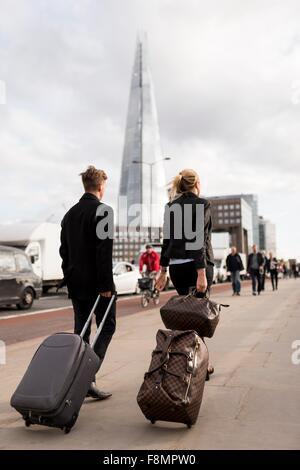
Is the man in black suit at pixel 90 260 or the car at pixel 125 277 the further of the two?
the car at pixel 125 277

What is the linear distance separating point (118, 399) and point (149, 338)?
3593mm

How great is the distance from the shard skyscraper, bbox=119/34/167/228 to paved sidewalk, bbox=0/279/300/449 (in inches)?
3946

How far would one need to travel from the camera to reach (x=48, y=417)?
328 cm

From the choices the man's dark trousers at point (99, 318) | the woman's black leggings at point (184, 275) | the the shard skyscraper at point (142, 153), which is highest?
the the shard skyscraper at point (142, 153)

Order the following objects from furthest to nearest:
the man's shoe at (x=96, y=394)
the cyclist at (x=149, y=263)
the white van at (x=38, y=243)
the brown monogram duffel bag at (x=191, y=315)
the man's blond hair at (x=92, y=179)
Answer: the white van at (x=38, y=243), the cyclist at (x=149, y=263), the man's blond hair at (x=92, y=179), the man's shoe at (x=96, y=394), the brown monogram duffel bag at (x=191, y=315)

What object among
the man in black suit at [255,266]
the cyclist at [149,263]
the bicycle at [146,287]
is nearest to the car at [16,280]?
the bicycle at [146,287]

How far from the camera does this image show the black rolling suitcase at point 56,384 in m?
3.27

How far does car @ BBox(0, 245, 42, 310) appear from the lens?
44.9 feet

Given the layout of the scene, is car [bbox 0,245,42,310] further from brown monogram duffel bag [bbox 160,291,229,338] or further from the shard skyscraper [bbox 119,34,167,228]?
the shard skyscraper [bbox 119,34,167,228]

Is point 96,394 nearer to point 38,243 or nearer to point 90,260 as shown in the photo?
point 90,260

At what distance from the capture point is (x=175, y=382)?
3.39 meters

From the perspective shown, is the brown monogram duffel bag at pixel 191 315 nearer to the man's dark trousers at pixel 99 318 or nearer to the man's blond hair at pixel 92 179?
the man's dark trousers at pixel 99 318

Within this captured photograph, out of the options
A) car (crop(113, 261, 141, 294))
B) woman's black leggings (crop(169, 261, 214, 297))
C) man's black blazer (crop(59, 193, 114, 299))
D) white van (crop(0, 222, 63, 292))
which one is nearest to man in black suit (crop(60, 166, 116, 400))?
man's black blazer (crop(59, 193, 114, 299))

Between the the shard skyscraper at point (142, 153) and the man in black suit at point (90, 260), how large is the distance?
102 meters
